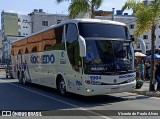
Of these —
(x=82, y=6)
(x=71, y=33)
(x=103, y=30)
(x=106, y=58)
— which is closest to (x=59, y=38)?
→ (x=71, y=33)

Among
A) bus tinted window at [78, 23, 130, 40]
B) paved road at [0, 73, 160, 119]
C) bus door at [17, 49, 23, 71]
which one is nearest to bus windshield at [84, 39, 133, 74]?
bus tinted window at [78, 23, 130, 40]

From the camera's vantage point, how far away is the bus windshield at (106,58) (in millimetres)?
13953

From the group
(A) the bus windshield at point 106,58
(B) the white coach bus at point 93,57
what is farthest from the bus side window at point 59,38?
(A) the bus windshield at point 106,58

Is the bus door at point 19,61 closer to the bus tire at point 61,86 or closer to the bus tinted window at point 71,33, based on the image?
the bus tire at point 61,86

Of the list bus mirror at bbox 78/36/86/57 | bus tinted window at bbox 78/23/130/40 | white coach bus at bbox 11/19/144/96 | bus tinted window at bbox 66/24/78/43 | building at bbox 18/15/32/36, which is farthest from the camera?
building at bbox 18/15/32/36

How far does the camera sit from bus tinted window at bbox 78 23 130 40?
569 inches

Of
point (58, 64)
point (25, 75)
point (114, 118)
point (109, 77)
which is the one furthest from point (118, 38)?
point (25, 75)

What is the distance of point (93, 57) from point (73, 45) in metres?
1.27

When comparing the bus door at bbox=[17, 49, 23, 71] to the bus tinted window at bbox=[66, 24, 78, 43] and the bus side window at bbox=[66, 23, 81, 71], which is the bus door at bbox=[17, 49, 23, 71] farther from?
the bus side window at bbox=[66, 23, 81, 71]

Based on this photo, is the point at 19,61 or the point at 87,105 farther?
the point at 19,61

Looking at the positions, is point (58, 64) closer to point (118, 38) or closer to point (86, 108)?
point (118, 38)

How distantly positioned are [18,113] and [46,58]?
23.6 feet

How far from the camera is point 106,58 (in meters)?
14.2

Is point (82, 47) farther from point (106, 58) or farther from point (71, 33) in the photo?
point (71, 33)
